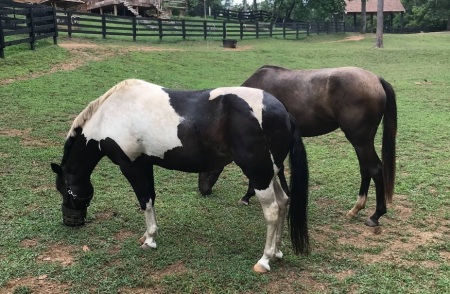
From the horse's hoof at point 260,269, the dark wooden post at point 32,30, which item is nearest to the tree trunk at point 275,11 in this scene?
the dark wooden post at point 32,30

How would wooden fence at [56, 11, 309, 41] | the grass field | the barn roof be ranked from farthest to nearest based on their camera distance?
1. the barn roof
2. wooden fence at [56, 11, 309, 41]
3. the grass field

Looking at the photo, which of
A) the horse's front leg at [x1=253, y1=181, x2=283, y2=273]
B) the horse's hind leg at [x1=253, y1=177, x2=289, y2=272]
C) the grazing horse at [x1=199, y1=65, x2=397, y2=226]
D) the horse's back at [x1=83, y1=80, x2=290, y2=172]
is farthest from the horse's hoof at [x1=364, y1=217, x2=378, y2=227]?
the horse's back at [x1=83, y1=80, x2=290, y2=172]

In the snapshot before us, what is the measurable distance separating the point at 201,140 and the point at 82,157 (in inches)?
47.9

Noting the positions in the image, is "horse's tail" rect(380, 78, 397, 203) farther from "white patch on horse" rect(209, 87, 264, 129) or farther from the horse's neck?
the horse's neck

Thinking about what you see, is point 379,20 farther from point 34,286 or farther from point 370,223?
point 34,286

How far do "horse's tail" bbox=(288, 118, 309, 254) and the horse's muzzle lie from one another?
202 cm

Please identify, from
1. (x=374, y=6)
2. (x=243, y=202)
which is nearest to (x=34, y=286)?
(x=243, y=202)

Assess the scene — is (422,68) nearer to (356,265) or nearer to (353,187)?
(353,187)

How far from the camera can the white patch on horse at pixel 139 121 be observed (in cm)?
340

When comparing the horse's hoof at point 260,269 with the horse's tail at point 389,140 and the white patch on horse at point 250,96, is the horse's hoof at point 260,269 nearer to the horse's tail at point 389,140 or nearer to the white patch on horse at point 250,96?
the white patch on horse at point 250,96

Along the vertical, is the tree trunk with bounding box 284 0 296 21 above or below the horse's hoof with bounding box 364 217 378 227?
above

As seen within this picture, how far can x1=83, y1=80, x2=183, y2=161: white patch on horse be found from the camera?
340 cm

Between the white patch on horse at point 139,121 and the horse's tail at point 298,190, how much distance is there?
3.10 feet

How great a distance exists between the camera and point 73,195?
3.87 m
